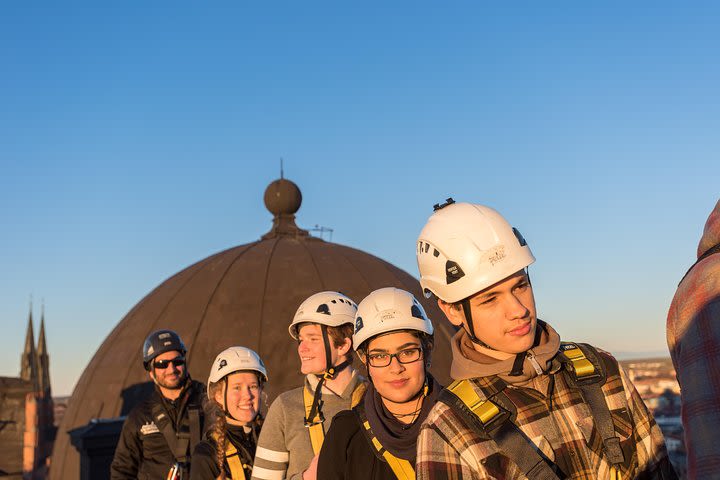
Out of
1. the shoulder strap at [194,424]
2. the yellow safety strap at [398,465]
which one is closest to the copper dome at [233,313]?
the shoulder strap at [194,424]

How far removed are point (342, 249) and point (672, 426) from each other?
10.8 meters

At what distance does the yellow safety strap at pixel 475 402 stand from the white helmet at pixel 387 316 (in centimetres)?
121

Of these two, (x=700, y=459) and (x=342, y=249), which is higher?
(x=342, y=249)

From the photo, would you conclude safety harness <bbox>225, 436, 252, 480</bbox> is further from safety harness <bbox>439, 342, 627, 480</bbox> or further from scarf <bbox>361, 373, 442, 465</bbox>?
safety harness <bbox>439, 342, 627, 480</bbox>

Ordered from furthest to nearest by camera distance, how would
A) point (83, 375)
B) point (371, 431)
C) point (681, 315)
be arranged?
point (83, 375), point (371, 431), point (681, 315)

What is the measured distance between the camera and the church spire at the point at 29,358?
45.7 metres

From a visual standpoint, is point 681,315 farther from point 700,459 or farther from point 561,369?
point 561,369

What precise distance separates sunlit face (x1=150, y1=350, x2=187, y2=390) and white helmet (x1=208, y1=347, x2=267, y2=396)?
113cm

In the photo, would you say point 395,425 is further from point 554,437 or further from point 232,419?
point 232,419

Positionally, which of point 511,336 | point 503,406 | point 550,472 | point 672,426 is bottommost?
point 672,426

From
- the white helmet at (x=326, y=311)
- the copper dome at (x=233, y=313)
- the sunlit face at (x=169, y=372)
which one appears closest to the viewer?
the white helmet at (x=326, y=311)

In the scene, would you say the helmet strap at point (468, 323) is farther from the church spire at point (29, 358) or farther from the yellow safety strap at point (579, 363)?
the church spire at point (29, 358)

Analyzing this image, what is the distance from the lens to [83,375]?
763 inches

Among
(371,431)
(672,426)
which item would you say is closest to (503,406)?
(371,431)
